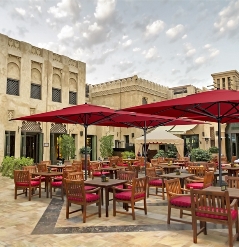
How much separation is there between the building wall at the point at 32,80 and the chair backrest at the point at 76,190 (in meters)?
10.9

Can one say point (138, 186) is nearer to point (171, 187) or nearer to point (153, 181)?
point (171, 187)

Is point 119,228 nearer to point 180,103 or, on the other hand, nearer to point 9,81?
point 180,103

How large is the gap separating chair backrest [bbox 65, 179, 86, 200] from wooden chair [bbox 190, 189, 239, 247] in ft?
7.69

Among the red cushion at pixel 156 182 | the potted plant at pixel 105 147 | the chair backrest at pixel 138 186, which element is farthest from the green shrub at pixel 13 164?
the potted plant at pixel 105 147

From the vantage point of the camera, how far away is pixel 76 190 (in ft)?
18.6

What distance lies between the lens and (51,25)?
12094 mm

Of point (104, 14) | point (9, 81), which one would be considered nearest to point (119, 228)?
point (104, 14)

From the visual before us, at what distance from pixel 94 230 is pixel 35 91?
14.6 meters

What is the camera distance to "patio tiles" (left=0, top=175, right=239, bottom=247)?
4.39 metres

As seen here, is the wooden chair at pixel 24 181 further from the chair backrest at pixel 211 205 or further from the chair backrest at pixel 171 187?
the chair backrest at pixel 211 205

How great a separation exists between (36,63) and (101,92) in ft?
37.9

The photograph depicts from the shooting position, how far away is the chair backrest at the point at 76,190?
219 inches

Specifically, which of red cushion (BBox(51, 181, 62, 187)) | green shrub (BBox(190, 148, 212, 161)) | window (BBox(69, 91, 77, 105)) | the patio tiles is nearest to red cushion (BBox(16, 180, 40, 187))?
red cushion (BBox(51, 181, 62, 187))

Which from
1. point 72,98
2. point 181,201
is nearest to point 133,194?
point 181,201
